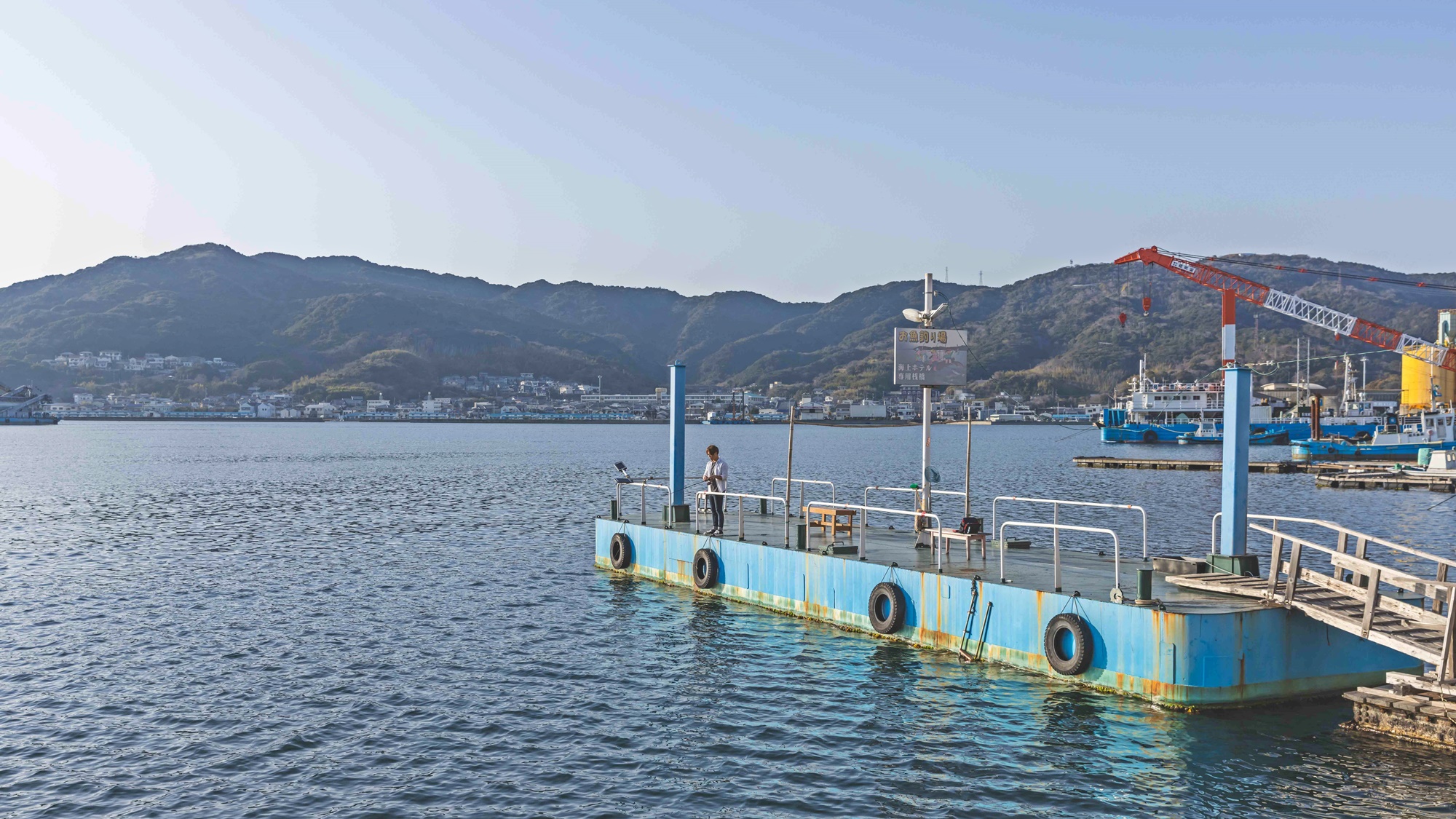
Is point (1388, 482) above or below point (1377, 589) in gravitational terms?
below

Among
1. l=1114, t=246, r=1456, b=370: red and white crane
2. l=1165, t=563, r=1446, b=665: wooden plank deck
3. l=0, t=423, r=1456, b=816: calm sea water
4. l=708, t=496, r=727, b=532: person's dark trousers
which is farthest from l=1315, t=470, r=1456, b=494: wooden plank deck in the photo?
l=1165, t=563, r=1446, b=665: wooden plank deck

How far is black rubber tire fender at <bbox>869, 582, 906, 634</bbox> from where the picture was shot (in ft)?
66.8

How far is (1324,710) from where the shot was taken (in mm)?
16031

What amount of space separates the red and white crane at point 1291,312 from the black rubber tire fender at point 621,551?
330ft

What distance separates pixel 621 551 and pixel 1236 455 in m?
17.4

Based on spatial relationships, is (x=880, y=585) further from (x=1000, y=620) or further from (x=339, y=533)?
(x=339, y=533)

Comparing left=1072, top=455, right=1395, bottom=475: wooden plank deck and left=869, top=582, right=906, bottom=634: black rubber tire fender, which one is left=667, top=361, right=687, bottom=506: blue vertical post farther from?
left=1072, top=455, right=1395, bottom=475: wooden plank deck

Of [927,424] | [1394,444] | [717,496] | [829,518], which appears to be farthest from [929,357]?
[1394,444]

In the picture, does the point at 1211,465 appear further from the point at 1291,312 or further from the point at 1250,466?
the point at 1291,312

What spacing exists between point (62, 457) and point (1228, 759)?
127 m

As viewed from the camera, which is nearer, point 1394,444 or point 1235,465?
point 1235,465

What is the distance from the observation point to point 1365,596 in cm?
1501

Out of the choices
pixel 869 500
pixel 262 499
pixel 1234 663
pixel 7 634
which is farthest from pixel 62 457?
pixel 1234 663

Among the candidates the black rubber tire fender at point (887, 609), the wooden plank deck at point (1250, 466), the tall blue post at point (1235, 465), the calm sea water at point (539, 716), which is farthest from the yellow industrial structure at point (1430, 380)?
the calm sea water at point (539, 716)
